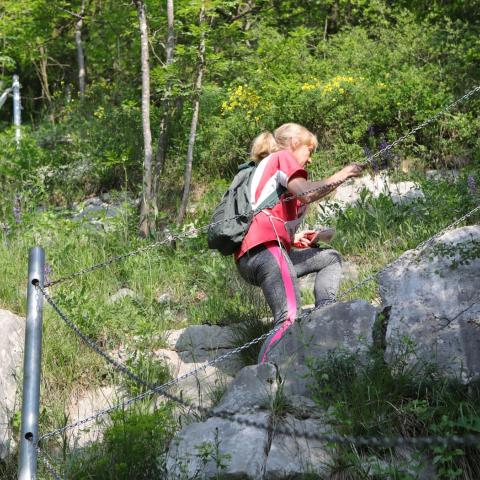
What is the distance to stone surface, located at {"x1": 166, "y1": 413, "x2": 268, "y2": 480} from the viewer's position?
10.8 feet

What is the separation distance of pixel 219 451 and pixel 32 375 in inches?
36.7

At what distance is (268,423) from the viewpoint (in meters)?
3.51


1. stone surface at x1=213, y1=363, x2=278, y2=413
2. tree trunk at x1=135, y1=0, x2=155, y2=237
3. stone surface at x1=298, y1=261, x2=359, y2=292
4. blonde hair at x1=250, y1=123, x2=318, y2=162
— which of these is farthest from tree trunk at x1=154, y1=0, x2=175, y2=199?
stone surface at x1=213, y1=363, x2=278, y2=413

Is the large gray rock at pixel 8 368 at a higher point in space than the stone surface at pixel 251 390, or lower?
higher

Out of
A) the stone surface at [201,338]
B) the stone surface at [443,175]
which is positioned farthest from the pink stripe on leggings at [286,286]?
the stone surface at [443,175]

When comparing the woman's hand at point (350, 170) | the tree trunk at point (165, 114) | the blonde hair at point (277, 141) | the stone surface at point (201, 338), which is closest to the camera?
the woman's hand at point (350, 170)

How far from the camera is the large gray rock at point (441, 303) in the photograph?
3.71 m

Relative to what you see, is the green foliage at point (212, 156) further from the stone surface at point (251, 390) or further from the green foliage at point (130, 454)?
the stone surface at point (251, 390)

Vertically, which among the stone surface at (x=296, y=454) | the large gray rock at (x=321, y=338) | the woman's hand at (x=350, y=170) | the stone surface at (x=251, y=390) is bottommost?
the stone surface at (x=296, y=454)

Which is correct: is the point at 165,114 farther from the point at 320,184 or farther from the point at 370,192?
the point at 320,184

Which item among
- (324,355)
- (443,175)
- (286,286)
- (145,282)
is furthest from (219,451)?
(443,175)

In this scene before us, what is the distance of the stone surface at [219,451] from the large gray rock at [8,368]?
1.21 m

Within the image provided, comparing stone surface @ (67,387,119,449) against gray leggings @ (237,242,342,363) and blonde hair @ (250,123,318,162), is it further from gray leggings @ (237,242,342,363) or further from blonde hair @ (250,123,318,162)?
blonde hair @ (250,123,318,162)

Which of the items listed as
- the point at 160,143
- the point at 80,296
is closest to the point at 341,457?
the point at 80,296
